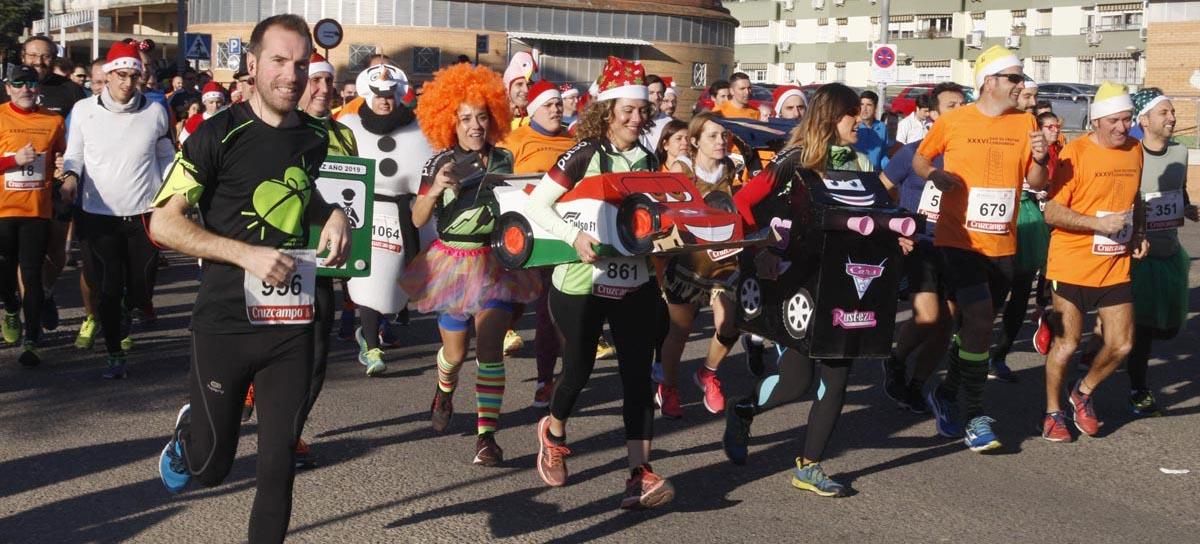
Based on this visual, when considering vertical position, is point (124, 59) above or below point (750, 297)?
above

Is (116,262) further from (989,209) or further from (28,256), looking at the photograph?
(989,209)

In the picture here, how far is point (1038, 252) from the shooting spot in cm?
1017

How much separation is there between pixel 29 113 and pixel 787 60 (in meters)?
79.9

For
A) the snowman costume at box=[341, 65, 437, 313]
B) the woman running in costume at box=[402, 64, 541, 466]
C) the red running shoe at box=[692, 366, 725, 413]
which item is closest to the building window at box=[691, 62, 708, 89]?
the red running shoe at box=[692, 366, 725, 413]

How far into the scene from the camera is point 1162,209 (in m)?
8.90

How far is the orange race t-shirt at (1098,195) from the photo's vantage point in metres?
8.12

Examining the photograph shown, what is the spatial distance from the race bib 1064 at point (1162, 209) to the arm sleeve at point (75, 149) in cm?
668

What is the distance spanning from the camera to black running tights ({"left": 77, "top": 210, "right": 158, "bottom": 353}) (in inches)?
367

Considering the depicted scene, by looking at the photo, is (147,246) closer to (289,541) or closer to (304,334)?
(289,541)

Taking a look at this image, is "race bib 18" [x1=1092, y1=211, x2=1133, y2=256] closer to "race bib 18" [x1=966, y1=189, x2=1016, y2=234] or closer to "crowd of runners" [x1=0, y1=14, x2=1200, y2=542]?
"crowd of runners" [x1=0, y1=14, x2=1200, y2=542]

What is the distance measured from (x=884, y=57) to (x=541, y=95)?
60.6 feet

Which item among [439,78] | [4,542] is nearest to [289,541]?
[4,542]

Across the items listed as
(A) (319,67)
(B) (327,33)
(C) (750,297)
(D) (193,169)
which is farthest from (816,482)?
(B) (327,33)

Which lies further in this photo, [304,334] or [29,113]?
[29,113]
